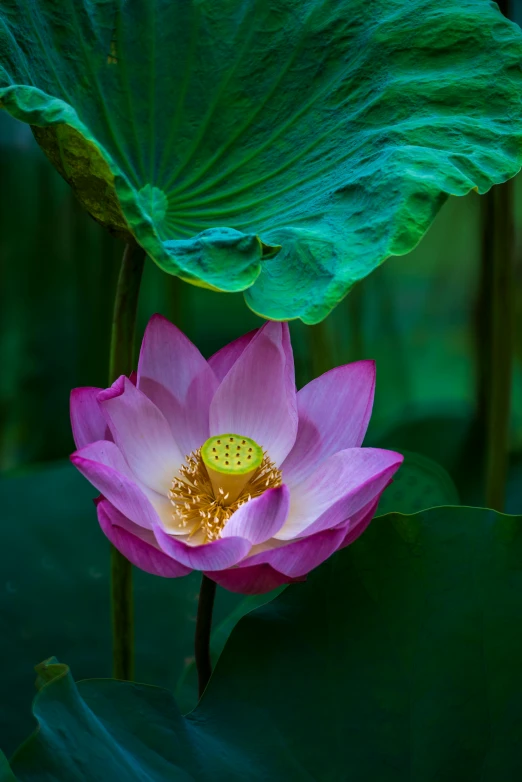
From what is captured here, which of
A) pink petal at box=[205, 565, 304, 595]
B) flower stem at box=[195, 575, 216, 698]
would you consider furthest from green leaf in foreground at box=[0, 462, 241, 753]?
pink petal at box=[205, 565, 304, 595]

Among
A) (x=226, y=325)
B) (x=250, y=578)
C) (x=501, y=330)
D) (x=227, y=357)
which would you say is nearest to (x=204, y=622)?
(x=250, y=578)

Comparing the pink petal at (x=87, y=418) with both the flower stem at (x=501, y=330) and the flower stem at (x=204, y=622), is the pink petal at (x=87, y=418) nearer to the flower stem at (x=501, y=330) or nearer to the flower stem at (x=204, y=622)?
the flower stem at (x=204, y=622)

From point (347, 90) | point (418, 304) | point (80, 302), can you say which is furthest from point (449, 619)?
point (418, 304)

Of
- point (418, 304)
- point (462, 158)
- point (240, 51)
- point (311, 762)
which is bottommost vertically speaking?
point (311, 762)

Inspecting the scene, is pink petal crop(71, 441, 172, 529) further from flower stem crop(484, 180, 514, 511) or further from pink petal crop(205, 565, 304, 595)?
flower stem crop(484, 180, 514, 511)

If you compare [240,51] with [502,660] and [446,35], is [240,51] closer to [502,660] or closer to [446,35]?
[446,35]
